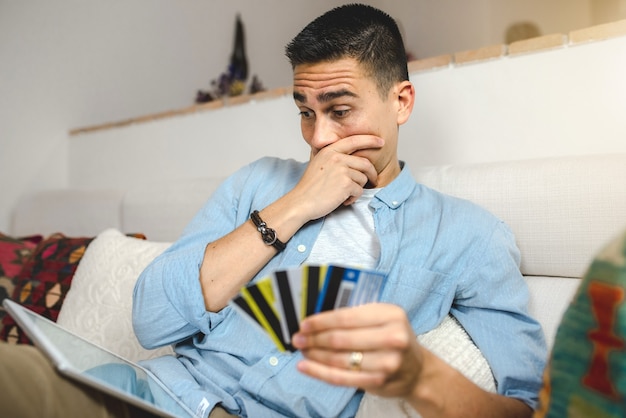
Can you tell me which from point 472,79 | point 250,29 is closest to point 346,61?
point 472,79

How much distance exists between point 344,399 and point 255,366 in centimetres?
17

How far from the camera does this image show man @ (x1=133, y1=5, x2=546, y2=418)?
3.15ft

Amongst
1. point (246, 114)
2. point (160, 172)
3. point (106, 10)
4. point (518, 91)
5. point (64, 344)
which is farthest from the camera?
point (106, 10)

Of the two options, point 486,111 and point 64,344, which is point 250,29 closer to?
point 486,111

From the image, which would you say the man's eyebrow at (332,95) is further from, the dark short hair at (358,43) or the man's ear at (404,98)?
the man's ear at (404,98)

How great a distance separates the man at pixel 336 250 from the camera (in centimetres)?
96

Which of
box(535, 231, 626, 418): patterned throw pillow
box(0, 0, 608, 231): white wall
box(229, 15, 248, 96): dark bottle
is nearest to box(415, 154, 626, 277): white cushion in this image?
box(535, 231, 626, 418): patterned throw pillow

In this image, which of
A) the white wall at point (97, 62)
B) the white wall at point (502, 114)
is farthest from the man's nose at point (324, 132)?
the white wall at point (97, 62)

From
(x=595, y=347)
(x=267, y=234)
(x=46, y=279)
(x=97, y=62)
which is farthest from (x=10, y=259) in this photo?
(x=595, y=347)

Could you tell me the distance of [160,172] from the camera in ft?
7.91

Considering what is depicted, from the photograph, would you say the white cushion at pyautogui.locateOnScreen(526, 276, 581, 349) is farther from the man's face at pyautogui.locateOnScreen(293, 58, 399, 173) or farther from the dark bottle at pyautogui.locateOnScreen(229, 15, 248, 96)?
the dark bottle at pyautogui.locateOnScreen(229, 15, 248, 96)

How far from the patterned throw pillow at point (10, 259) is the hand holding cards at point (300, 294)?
52.8 inches

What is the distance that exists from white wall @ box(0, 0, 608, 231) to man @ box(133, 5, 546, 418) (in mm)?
1725

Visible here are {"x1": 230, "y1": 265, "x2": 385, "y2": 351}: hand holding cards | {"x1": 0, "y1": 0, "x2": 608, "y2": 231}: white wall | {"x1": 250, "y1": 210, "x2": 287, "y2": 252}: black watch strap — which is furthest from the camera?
{"x1": 0, "y1": 0, "x2": 608, "y2": 231}: white wall
